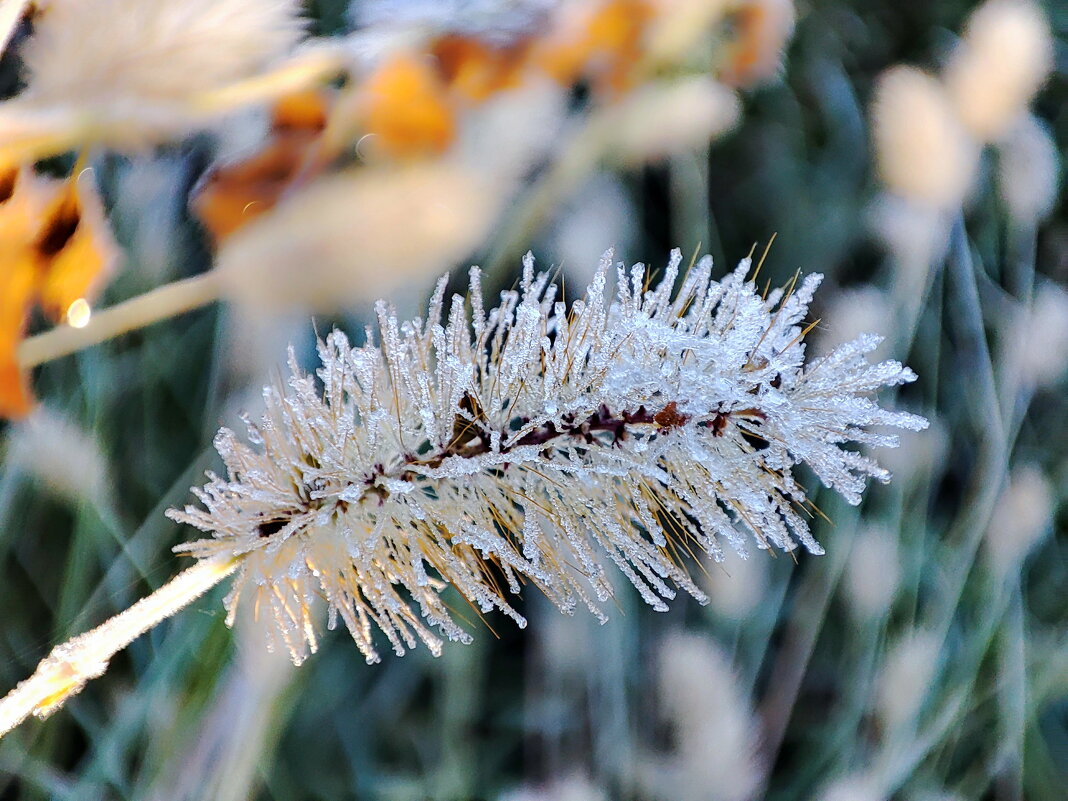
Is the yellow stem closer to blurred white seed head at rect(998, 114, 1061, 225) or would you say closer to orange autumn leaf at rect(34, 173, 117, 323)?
orange autumn leaf at rect(34, 173, 117, 323)

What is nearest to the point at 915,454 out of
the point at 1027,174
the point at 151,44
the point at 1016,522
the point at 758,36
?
the point at 1016,522

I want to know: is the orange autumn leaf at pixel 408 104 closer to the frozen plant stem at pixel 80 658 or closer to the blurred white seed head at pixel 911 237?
the frozen plant stem at pixel 80 658

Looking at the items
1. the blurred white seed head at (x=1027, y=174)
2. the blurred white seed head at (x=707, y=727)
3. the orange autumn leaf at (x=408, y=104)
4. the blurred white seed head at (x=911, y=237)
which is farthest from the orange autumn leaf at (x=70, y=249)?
the blurred white seed head at (x=1027, y=174)

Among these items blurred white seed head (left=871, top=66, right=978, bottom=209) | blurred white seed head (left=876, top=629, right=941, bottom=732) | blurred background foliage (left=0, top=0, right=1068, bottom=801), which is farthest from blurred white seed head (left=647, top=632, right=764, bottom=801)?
blurred white seed head (left=871, top=66, right=978, bottom=209)

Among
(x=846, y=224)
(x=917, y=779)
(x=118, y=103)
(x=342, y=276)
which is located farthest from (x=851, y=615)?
(x=118, y=103)

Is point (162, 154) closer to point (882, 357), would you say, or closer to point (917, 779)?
point (882, 357)

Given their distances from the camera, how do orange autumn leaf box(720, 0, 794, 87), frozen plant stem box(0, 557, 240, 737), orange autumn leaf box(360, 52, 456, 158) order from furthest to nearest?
orange autumn leaf box(720, 0, 794, 87) < orange autumn leaf box(360, 52, 456, 158) < frozen plant stem box(0, 557, 240, 737)
